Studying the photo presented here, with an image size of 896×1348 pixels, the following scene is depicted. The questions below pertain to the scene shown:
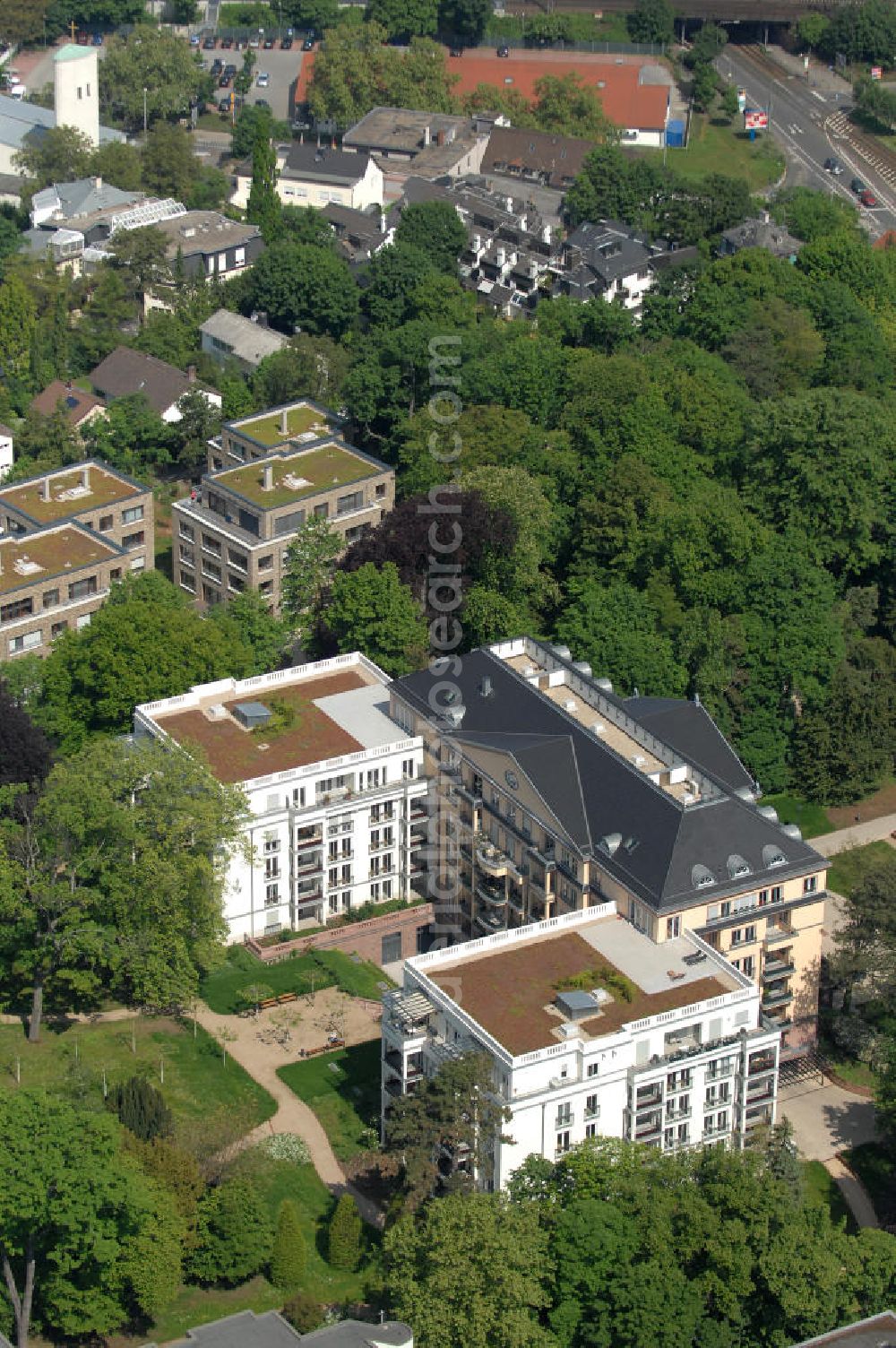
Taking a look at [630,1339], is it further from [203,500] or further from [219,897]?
[203,500]

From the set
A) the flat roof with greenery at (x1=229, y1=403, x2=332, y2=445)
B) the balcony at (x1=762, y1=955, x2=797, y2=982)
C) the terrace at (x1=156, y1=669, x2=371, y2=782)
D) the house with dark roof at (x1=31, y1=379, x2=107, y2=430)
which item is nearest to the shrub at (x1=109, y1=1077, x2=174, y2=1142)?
the terrace at (x1=156, y1=669, x2=371, y2=782)

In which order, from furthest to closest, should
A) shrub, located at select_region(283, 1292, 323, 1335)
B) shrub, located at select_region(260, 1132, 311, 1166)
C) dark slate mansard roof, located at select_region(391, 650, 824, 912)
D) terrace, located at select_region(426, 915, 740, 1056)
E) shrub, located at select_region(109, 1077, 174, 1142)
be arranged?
dark slate mansard roof, located at select_region(391, 650, 824, 912) < shrub, located at select_region(260, 1132, 311, 1166) < shrub, located at select_region(109, 1077, 174, 1142) < terrace, located at select_region(426, 915, 740, 1056) < shrub, located at select_region(283, 1292, 323, 1335)

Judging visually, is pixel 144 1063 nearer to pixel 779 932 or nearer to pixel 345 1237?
pixel 345 1237

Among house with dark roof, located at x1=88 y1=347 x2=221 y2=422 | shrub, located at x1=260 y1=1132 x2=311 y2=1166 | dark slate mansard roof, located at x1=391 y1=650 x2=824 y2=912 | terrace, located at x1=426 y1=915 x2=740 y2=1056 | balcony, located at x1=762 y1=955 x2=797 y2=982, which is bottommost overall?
shrub, located at x1=260 y1=1132 x2=311 y2=1166

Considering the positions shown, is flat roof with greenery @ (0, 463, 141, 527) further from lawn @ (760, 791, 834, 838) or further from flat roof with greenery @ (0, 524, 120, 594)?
lawn @ (760, 791, 834, 838)

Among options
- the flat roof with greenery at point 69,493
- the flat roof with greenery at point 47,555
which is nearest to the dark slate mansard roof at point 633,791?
the flat roof with greenery at point 47,555

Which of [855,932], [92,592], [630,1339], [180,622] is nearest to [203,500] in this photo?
[92,592]
